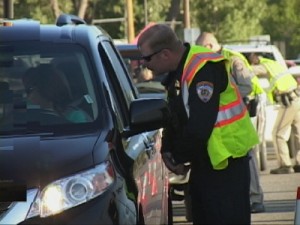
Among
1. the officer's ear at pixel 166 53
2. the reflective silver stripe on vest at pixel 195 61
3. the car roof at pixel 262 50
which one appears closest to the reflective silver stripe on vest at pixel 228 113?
the reflective silver stripe on vest at pixel 195 61

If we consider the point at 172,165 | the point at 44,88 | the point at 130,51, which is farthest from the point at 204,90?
the point at 130,51

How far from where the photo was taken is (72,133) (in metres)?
4.92

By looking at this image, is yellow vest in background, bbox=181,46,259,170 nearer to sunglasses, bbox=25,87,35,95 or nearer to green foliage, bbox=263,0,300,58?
sunglasses, bbox=25,87,35,95

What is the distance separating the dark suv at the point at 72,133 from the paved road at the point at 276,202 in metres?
3.12

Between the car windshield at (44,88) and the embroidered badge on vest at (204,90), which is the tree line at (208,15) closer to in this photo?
the car windshield at (44,88)

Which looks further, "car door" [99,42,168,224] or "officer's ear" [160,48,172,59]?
"officer's ear" [160,48,172,59]

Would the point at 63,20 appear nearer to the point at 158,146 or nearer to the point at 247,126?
the point at 158,146

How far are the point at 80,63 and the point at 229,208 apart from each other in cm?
124

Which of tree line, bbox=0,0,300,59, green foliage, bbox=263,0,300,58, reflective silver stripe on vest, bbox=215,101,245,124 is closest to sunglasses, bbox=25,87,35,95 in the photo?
reflective silver stripe on vest, bbox=215,101,245,124

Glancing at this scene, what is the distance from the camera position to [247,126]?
540cm

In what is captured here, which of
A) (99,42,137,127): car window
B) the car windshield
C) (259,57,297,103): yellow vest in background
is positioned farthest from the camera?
(259,57,297,103): yellow vest in background

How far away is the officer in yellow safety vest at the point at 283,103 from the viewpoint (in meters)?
13.4

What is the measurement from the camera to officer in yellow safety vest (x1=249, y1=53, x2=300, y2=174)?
13422 millimetres

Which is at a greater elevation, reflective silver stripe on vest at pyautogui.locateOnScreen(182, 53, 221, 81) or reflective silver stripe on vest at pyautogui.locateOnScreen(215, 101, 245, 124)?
reflective silver stripe on vest at pyautogui.locateOnScreen(182, 53, 221, 81)
